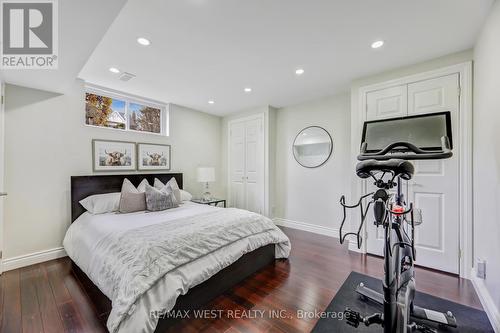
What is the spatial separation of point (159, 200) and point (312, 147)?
2815mm

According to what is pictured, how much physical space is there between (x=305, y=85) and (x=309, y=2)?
5.54 ft

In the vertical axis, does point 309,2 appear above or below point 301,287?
above

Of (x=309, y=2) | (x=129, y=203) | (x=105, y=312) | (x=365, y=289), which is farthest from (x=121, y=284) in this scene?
(x=309, y=2)

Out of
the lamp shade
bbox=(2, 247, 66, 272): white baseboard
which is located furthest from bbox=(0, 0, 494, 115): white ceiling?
bbox=(2, 247, 66, 272): white baseboard

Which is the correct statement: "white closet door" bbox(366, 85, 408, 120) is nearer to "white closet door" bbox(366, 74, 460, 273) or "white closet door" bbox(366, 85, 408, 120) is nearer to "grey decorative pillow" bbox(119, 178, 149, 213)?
"white closet door" bbox(366, 74, 460, 273)

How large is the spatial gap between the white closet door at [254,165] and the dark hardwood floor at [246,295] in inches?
67.9

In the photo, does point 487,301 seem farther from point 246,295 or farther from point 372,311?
point 246,295

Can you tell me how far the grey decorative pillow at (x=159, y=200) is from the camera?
293cm

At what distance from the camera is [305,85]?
3273 millimetres

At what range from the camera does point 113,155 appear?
335cm

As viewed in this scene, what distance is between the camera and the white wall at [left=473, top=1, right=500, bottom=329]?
161 cm

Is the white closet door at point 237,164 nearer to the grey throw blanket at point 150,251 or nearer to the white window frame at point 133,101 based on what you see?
the white window frame at point 133,101

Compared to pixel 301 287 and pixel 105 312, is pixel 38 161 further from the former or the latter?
pixel 301 287

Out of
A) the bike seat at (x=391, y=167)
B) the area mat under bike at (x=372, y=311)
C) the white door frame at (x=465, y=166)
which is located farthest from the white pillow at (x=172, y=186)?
the white door frame at (x=465, y=166)
